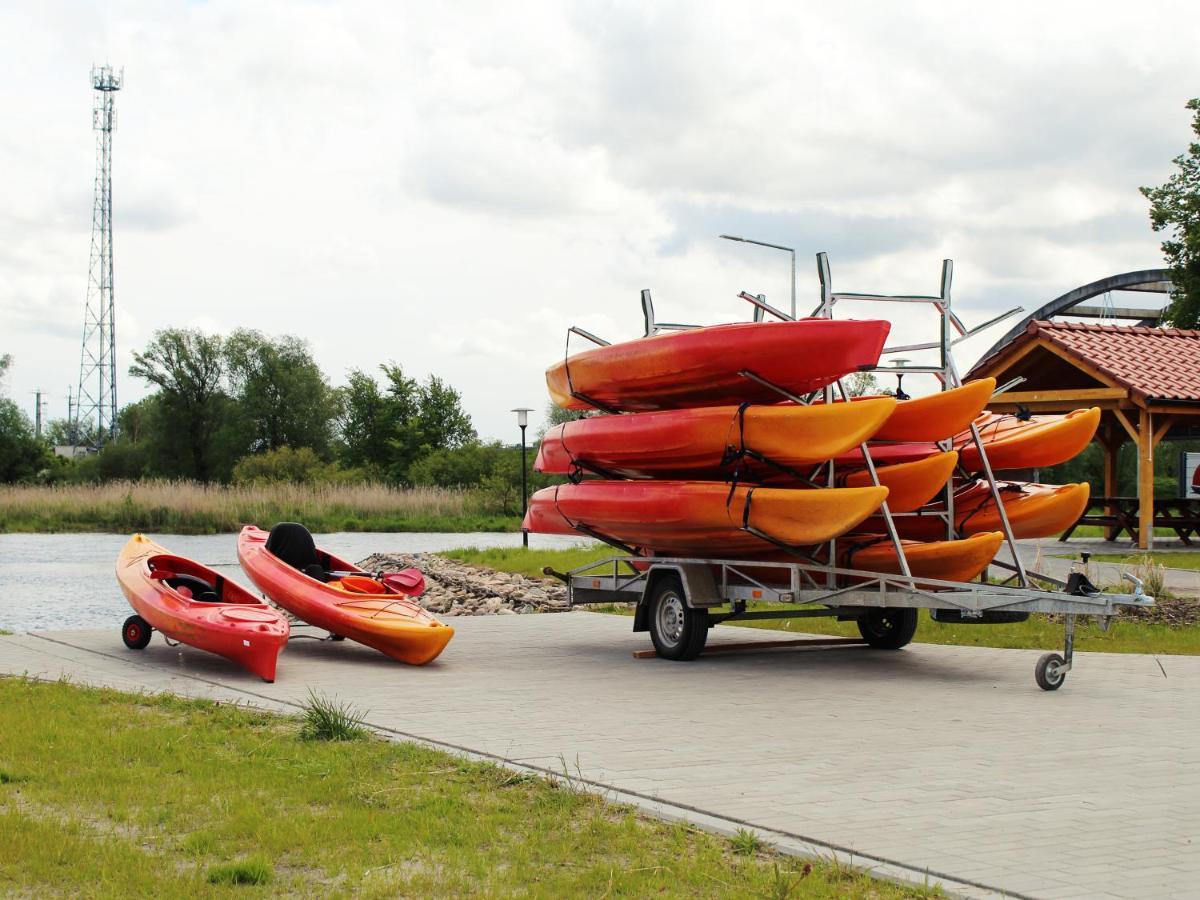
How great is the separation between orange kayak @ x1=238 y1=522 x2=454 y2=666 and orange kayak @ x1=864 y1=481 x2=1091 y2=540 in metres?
4.48

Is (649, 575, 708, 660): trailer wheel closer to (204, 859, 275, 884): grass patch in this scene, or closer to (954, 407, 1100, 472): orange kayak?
(954, 407, 1100, 472): orange kayak

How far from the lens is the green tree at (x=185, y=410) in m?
82.6

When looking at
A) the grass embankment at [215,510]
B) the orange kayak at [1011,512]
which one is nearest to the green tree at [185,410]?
the grass embankment at [215,510]

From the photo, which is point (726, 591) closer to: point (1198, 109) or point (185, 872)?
point (185, 872)

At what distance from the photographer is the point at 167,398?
3260 inches

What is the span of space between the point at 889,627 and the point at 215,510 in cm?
3437

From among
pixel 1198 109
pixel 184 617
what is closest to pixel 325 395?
pixel 1198 109

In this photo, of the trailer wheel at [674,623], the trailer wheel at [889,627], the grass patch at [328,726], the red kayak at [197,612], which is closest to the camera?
the grass patch at [328,726]

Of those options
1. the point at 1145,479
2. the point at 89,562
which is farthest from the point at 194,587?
the point at 89,562

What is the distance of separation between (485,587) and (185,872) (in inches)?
671

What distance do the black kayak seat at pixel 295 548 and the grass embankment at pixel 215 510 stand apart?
29794 mm

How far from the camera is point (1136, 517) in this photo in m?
28.2

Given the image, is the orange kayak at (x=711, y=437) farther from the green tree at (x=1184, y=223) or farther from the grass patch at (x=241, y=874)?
the green tree at (x=1184, y=223)

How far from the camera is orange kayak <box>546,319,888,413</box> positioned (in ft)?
38.4
